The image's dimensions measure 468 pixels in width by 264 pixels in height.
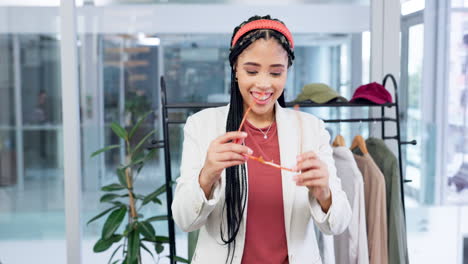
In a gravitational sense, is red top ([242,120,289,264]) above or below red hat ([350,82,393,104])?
below

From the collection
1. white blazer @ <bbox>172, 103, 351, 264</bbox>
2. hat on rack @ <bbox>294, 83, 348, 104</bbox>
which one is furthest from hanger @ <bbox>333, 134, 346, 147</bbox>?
white blazer @ <bbox>172, 103, 351, 264</bbox>

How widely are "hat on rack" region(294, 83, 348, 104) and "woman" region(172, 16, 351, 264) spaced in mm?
878

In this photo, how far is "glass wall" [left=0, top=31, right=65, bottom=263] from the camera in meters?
2.74

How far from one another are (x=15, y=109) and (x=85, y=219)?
29.9 inches

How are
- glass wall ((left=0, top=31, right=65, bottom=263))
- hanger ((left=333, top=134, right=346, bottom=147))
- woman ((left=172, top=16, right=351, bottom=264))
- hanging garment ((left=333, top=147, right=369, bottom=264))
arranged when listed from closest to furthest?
woman ((left=172, top=16, right=351, bottom=264))
hanging garment ((left=333, top=147, right=369, bottom=264))
hanger ((left=333, top=134, right=346, bottom=147))
glass wall ((left=0, top=31, right=65, bottom=263))

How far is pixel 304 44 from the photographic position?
9.07 feet

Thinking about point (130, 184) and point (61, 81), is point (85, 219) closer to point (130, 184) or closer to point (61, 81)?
point (130, 184)

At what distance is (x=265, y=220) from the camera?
135 cm

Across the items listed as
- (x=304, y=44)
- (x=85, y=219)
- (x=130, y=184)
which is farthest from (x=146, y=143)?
(x=304, y=44)

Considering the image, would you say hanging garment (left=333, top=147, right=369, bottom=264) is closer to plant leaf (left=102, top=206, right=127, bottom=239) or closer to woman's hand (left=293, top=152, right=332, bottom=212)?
woman's hand (left=293, top=152, right=332, bottom=212)

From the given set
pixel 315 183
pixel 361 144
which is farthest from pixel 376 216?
pixel 315 183

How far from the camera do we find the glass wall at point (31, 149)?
2.74m

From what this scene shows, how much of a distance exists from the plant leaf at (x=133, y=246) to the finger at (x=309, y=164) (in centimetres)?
139

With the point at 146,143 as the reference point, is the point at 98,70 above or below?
above
